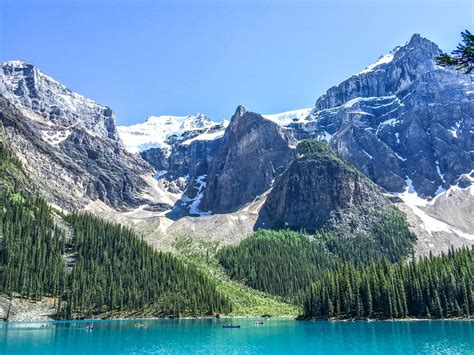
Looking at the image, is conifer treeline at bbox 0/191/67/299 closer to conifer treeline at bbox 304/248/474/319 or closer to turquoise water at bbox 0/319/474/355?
turquoise water at bbox 0/319/474/355

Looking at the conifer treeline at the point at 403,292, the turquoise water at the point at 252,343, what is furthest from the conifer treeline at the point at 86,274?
the turquoise water at the point at 252,343

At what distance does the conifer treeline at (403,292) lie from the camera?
130 m

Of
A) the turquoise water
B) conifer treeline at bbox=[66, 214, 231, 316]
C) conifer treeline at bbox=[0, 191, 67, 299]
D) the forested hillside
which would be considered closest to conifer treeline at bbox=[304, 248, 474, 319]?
the turquoise water

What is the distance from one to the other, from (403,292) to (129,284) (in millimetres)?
99659

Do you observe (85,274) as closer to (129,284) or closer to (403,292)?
(129,284)

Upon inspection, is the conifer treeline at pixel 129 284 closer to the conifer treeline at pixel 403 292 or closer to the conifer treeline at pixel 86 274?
the conifer treeline at pixel 86 274

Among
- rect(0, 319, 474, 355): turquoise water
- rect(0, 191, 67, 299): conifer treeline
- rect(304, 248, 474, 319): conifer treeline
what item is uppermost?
rect(0, 191, 67, 299): conifer treeline

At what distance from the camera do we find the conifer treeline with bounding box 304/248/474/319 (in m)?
130

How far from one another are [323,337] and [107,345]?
4127cm

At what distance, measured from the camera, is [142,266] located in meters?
193

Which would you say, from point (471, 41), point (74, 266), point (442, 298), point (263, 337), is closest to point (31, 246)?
point (74, 266)

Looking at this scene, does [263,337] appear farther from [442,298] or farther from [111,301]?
[111,301]

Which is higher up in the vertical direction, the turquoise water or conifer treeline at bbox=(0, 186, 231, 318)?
conifer treeline at bbox=(0, 186, 231, 318)

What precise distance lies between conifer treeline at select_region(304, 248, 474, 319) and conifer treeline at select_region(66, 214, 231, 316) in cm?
5033
